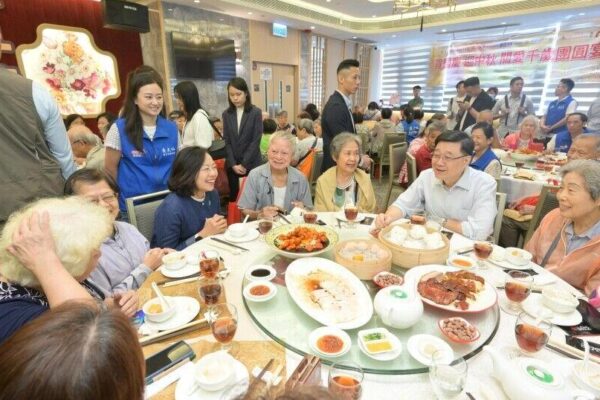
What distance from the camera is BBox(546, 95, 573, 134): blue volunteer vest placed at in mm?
6250

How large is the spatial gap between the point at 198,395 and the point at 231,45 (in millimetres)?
7894

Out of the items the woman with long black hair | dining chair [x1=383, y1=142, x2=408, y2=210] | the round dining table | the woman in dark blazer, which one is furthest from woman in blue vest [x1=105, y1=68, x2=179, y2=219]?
dining chair [x1=383, y1=142, x2=408, y2=210]

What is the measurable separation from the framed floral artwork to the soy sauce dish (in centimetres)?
608

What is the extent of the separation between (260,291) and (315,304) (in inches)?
9.2

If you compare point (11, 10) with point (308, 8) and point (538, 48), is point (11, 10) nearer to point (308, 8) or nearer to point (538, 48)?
point (308, 8)

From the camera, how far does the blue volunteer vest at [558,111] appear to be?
246 inches

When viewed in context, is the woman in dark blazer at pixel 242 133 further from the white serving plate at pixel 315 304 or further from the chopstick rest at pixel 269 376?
the chopstick rest at pixel 269 376

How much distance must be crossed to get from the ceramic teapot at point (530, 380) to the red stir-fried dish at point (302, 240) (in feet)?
2.88

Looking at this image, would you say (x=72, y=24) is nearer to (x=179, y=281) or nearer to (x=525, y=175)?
(x=179, y=281)

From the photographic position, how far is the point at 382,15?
897cm

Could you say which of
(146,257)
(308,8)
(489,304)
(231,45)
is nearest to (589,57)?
(308,8)

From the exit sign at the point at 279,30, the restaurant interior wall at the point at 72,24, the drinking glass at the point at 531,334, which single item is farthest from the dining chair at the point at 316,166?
the exit sign at the point at 279,30

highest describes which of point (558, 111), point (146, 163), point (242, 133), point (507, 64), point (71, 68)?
point (507, 64)

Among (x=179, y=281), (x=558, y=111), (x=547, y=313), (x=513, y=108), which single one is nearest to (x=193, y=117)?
(x=179, y=281)
